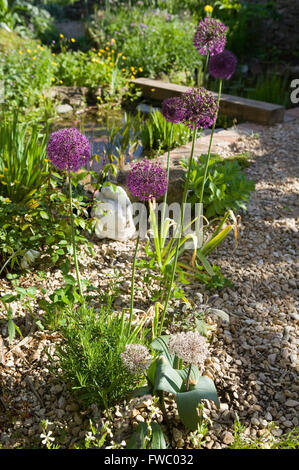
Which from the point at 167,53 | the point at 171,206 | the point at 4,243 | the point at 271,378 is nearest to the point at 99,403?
the point at 271,378

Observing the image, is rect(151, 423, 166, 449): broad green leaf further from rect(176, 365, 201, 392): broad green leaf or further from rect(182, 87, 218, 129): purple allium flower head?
rect(182, 87, 218, 129): purple allium flower head

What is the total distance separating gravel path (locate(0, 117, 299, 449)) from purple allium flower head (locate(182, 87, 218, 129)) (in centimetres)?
113

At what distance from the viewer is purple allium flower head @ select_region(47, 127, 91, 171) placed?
1.66 meters

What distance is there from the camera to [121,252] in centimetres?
299

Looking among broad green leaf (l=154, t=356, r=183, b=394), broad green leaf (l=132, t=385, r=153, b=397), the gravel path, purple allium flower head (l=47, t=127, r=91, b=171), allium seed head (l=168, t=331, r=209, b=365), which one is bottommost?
the gravel path

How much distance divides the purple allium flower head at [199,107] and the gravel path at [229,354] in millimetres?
1127

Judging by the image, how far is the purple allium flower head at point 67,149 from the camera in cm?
166

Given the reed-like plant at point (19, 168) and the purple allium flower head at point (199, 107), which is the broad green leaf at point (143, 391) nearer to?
the purple allium flower head at point (199, 107)

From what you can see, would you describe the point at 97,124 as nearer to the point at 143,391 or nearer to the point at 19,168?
the point at 19,168

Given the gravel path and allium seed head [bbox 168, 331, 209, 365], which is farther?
the gravel path

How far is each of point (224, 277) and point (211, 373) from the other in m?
0.85

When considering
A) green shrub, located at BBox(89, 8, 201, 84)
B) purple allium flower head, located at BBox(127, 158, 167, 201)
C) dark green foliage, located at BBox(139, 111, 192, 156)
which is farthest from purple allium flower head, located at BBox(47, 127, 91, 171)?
green shrub, located at BBox(89, 8, 201, 84)

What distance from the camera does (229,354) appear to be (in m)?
2.26

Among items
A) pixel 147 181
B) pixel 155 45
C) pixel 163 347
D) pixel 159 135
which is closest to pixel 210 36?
pixel 147 181
